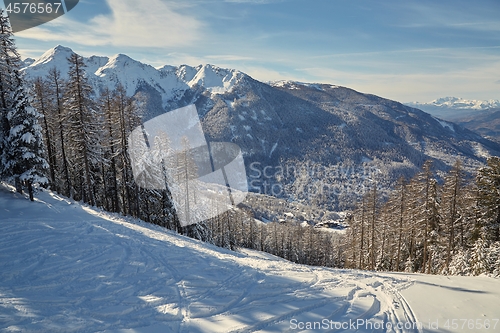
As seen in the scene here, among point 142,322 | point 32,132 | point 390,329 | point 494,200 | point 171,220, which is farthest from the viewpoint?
point 171,220

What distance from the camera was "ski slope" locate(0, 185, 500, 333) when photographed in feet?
25.3

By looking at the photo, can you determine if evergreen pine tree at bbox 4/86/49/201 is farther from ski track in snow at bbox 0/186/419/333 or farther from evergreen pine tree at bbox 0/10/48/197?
ski track in snow at bbox 0/186/419/333

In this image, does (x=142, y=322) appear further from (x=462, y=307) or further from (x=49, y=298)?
(x=462, y=307)

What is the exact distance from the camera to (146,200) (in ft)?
101

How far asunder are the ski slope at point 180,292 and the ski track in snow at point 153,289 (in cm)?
3

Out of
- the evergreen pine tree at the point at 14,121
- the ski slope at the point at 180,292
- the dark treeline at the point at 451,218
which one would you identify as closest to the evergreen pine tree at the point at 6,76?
the evergreen pine tree at the point at 14,121

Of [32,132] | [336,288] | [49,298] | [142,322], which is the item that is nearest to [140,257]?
[49,298]

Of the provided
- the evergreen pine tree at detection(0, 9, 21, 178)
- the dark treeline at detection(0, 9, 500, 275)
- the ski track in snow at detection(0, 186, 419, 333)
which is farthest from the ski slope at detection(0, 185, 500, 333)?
the evergreen pine tree at detection(0, 9, 21, 178)

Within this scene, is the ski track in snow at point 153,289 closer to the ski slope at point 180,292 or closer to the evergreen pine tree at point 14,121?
the ski slope at point 180,292

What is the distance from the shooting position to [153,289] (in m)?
9.48

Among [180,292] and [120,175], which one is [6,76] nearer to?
[120,175]

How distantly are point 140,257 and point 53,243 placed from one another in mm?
4055

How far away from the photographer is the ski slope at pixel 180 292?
25.3 ft

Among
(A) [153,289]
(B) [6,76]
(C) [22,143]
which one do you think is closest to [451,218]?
(A) [153,289]
